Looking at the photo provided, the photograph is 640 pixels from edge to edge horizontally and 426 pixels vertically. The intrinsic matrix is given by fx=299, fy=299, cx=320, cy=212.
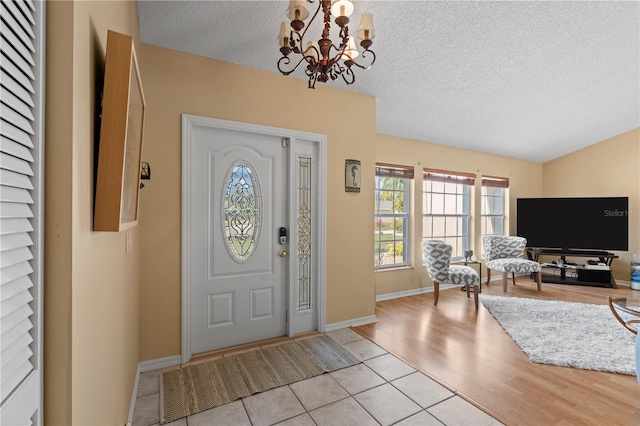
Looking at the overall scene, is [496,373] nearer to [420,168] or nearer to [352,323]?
[352,323]

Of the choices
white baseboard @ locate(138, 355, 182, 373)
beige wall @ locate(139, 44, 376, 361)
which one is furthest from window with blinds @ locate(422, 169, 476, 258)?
white baseboard @ locate(138, 355, 182, 373)

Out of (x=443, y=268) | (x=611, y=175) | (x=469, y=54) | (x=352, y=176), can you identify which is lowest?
(x=443, y=268)

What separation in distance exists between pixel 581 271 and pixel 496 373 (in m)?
4.48

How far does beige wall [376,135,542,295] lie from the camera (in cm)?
467

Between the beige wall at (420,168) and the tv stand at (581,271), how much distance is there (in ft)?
2.83

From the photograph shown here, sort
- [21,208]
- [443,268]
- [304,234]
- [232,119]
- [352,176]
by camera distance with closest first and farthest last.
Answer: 1. [21,208]
2. [232,119]
3. [304,234]
4. [352,176]
5. [443,268]

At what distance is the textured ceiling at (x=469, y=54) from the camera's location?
2.31m

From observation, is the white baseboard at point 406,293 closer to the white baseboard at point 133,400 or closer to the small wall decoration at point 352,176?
the small wall decoration at point 352,176

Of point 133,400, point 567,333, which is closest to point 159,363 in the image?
point 133,400

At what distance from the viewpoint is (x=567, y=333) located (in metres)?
3.26

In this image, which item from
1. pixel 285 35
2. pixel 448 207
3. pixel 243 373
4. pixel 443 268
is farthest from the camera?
pixel 448 207

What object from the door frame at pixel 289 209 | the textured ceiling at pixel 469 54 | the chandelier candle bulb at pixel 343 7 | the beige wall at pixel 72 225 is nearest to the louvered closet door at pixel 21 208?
the beige wall at pixel 72 225

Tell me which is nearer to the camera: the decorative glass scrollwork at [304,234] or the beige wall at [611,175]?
the decorative glass scrollwork at [304,234]

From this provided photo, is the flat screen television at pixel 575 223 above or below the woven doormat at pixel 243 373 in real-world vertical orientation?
above
